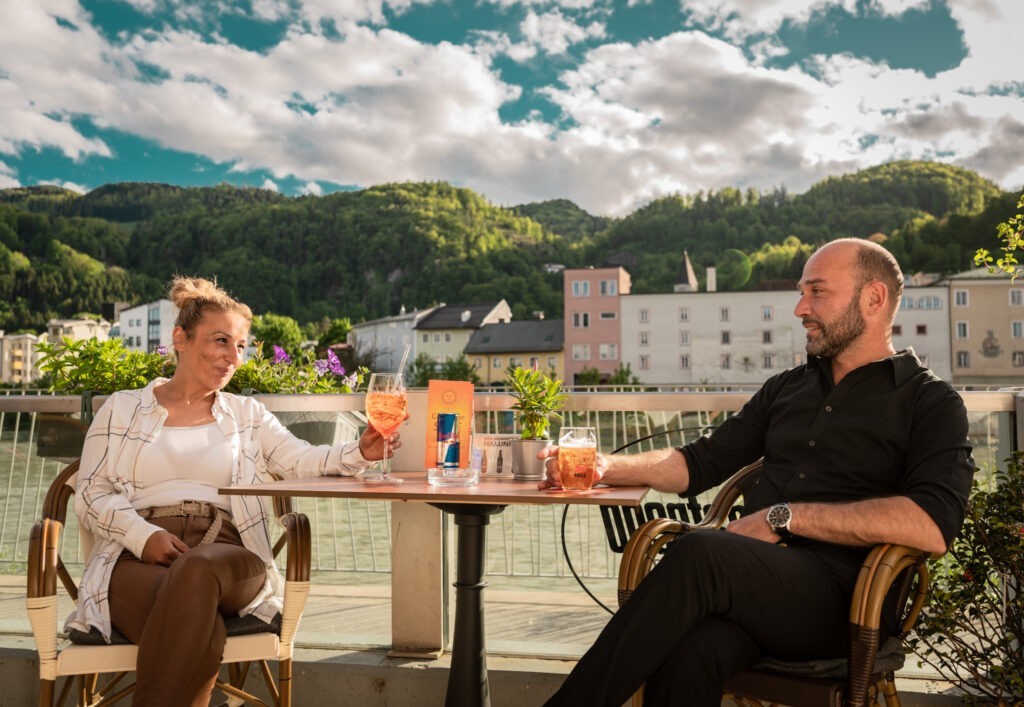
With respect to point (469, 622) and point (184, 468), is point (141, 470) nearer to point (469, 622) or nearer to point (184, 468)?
point (184, 468)

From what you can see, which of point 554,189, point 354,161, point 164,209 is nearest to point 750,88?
point 554,189

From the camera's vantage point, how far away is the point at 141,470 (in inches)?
102

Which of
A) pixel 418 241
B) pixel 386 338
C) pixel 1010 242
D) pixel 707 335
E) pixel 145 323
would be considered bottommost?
pixel 1010 242

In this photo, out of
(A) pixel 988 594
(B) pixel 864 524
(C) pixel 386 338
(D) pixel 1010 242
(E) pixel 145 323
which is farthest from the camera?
(E) pixel 145 323

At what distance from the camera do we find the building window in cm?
7175

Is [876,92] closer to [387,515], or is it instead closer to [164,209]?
[164,209]

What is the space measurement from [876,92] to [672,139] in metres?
33.7

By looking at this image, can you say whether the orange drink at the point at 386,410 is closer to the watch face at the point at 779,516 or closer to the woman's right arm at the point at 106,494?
the woman's right arm at the point at 106,494

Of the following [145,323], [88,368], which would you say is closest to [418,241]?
[145,323]

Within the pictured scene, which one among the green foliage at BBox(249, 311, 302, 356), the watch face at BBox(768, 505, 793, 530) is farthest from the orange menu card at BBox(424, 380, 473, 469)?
the green foliage at BBox(249, 311, 302, 356)

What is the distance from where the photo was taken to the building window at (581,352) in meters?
71.8

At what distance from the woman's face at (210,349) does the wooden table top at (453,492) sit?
1.79 ft

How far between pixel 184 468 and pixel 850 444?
187 cm

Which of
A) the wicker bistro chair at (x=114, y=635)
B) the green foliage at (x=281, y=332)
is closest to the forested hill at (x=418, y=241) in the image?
the green foliage at (x=281, y=332)
